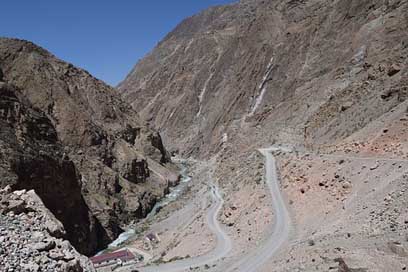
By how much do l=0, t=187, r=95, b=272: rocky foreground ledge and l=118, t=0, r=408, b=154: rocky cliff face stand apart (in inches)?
1159

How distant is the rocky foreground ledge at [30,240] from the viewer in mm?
10609

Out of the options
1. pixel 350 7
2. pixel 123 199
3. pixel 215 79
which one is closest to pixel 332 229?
pixel 123 199

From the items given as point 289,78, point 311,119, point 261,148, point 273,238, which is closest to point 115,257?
point 273,238

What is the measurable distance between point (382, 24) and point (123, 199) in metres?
33.5

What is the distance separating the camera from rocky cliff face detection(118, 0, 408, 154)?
45.3 meters

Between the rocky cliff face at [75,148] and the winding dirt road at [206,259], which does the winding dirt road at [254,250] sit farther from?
the rocky cliff face at [75,148]

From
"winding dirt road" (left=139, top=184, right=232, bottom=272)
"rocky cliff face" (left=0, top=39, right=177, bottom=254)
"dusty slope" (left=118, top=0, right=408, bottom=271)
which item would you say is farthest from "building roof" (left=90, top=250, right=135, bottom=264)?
"dusty slope" (left=118, top=0, right=408, bottom=271)

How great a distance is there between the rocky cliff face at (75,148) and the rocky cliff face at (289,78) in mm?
13140

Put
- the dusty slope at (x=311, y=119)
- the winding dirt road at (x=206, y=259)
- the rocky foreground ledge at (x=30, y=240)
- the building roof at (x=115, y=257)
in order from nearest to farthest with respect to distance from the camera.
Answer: the rocky foreground ledge at (x=30, y=240)
the dusty slope at (x=311, y=119)
the winding dirt road at (x=206, y=259)
the building roof at (x=115, y=257)

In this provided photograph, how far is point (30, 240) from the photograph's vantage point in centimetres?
1153

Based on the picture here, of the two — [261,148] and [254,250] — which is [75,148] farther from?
[254,250]

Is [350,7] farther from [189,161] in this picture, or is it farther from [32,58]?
[32,58]

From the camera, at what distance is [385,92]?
39875mm

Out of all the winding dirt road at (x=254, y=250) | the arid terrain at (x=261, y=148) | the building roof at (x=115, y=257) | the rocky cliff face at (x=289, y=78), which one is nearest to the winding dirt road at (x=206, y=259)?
the winding dirt road at (x=254, y=250)
